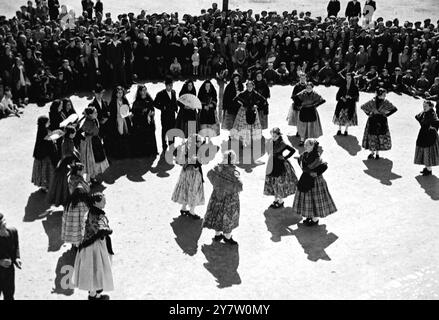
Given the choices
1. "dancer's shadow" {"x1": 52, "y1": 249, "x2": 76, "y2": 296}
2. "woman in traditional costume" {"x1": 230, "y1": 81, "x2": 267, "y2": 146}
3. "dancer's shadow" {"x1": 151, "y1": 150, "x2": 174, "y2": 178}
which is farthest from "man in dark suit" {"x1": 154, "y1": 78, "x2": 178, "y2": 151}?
"dancer's shadow" {"x1": 52, "y1": 249, "x2": 76, "y2": 296}

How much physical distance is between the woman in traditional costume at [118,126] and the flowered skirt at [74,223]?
165 inches

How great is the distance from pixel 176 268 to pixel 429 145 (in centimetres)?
641

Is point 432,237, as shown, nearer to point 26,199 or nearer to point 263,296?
point 263,296

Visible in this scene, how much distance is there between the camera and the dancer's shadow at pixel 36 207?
11.6 meters

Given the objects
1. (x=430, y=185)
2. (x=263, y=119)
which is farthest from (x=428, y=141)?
(x=263, y=119)

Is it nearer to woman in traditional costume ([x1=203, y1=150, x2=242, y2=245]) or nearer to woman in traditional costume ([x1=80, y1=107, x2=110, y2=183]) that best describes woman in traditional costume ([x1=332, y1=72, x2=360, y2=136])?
woman in traditional costume ([x1=80, y1=107, x2=110, y2=183])

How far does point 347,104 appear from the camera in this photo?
16.0m

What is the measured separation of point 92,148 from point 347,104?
6.36 meters

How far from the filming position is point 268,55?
21.3 m

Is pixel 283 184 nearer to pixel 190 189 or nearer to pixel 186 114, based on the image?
pixel 190 189

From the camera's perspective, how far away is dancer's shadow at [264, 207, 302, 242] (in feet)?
36.7

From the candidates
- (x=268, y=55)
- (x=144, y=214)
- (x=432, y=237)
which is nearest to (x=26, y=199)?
(x=144, y=214)

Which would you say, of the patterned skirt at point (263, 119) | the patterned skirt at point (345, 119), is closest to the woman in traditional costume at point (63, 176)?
the patterned skirt at point (263, 119)

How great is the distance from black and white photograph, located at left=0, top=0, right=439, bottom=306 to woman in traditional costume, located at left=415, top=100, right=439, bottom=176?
0.09ft
